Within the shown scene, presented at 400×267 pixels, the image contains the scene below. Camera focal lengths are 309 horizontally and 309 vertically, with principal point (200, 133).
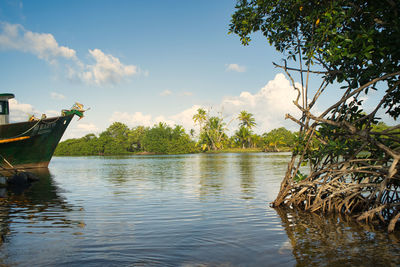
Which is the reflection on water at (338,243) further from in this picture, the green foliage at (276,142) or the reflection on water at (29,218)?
the green foliage at (276,142)

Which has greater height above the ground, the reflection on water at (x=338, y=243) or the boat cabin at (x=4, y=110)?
the boat cabin at (x=4, y=110)

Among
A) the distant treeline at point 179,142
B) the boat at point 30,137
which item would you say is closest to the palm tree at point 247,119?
the distant treeline at point 179,142

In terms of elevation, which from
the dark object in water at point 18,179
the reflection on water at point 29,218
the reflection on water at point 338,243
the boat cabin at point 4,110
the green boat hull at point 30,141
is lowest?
the reflection on water at point 338,243

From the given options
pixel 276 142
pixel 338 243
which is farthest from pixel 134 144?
pixel 338 243

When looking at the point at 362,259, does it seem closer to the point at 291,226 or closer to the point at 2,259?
the point at 291,226

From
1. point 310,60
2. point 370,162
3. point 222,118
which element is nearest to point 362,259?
point 370,162

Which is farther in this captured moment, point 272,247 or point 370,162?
point 370,162

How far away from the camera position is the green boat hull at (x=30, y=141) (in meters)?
25.7

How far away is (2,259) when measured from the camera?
5789mm

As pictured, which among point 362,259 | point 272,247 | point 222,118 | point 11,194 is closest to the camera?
point 362,259

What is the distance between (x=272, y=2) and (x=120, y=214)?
805 cm

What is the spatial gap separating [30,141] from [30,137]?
550mm

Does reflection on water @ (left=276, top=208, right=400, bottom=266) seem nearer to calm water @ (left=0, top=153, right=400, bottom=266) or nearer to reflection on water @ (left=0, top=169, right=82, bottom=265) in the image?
calm water @ (left=0, top=153, right=400, bottom=266)

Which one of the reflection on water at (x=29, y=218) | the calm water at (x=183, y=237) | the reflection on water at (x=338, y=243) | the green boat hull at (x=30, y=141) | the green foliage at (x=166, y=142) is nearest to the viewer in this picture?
the reflection on water at (x=338, y=243)
